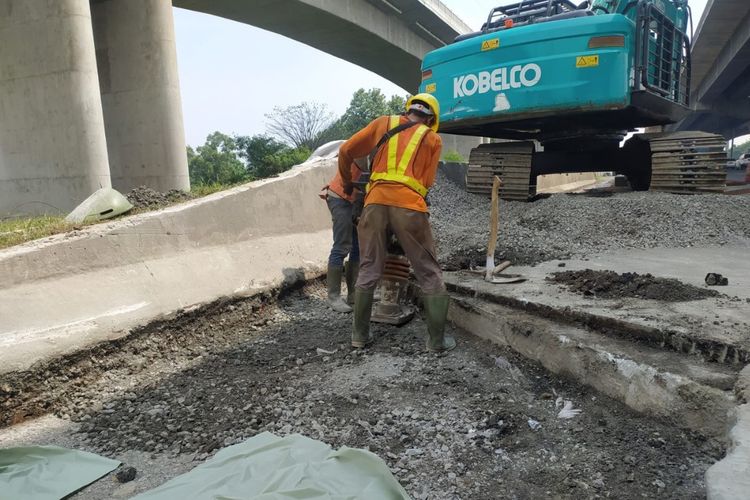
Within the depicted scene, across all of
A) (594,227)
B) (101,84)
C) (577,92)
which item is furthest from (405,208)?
(101,84)

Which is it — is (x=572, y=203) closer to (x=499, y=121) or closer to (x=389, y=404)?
(x=499, y=121)

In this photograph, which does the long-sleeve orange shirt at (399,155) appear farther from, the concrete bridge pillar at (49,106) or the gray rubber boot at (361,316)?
the concrete bridge pillar at (49,106)

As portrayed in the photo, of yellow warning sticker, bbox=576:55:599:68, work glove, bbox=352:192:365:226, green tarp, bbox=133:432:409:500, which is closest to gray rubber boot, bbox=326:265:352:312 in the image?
work glove, bbox=352:192:365:226

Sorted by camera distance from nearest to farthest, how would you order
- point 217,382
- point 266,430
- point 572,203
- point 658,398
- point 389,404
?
point 658,398
point 266,430
point 389,404
point 217,382
point 572,203

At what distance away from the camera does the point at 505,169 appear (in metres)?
7.87

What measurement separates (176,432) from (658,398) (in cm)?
238

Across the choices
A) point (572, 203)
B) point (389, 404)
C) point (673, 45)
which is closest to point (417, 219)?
point (389, 404)

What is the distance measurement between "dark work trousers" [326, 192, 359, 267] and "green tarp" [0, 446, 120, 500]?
8.89 feet

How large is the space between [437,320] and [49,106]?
8.67 meters

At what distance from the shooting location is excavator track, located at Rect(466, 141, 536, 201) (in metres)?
7.70

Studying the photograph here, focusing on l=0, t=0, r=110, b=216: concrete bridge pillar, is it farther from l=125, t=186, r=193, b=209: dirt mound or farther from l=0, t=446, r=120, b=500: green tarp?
l=0, t=446, r=120, b=500: green tarp

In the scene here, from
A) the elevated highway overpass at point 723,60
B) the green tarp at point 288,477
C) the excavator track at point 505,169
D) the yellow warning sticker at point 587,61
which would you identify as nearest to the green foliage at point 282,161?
the excavator track at point 505,169

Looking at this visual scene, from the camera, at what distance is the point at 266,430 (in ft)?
8.88

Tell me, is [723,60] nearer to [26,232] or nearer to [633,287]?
[633,287]
